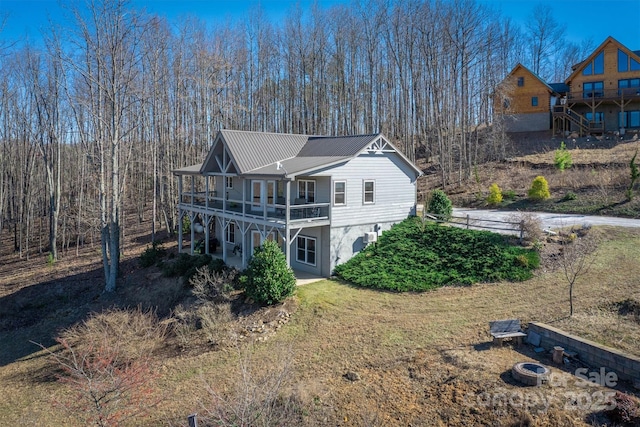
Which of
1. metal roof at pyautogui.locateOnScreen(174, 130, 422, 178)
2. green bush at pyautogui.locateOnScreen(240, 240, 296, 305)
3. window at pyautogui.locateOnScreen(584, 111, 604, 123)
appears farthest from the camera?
window at pyautogui.locateOnScreen(584, 111, 604, 123)

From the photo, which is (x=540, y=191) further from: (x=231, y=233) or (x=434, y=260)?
(x=231, y=233)

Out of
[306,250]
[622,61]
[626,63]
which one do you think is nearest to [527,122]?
A: [622,61]

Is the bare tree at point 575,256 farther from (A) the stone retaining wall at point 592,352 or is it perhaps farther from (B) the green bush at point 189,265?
(B) the green bush at point 189,265

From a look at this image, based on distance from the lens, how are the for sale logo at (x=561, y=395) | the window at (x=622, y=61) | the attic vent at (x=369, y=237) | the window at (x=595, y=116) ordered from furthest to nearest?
1. the window at (x=595, y=116)
2. the window at (x=622, y=61)
3. the attic vent at (x=369, y=237)
4. the for sale logo at (x=561, y=395)

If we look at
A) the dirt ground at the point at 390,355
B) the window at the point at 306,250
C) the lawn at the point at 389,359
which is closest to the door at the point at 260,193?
the window at the point at 306,250

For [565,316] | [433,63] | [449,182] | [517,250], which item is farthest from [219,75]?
[565,316]

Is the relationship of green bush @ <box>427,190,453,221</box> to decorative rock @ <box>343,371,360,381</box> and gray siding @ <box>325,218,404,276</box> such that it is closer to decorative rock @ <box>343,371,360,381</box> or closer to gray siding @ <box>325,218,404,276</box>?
gray siding @ <box>325,218,404,276</box>

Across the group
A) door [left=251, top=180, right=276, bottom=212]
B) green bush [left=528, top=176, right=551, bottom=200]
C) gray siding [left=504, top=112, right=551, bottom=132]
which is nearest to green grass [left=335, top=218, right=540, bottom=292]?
door [left=251, top=180, right=276, bottom=212]
